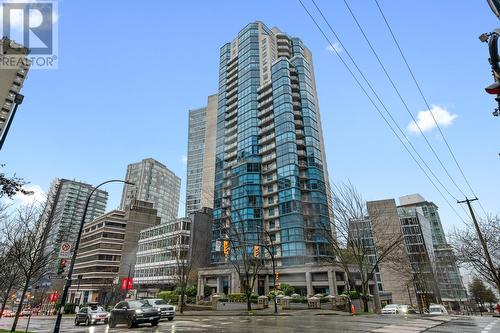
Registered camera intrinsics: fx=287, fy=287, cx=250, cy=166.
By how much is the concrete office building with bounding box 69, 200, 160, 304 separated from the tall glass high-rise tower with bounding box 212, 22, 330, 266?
31757 millimetres

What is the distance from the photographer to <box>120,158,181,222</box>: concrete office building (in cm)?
16025

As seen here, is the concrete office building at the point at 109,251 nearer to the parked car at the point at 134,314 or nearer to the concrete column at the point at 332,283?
the concrete column at the point at 332,283

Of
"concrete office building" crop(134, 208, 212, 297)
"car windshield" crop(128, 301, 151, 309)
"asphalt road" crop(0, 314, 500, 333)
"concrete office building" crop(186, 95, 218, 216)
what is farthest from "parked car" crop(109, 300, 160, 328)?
"concrete office building" crop(186, 95, 218, 216)

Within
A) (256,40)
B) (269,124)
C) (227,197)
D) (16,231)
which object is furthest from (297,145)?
(16,231)

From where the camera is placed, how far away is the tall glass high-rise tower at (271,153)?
65188mm

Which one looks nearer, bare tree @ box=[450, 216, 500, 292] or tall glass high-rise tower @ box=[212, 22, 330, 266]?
bare tree @ box=[450, 216, 500, 292]

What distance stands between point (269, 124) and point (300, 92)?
1259 centimetres

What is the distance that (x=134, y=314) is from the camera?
1648cm

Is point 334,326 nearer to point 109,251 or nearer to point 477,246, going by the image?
point 477,246

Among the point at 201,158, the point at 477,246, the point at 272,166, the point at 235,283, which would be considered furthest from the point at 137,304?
the point at 201,158

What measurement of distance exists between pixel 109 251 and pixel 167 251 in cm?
3208

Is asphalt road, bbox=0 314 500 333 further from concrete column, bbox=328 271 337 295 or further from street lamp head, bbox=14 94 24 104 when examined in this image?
concrete column, bbox=328 271 337 295

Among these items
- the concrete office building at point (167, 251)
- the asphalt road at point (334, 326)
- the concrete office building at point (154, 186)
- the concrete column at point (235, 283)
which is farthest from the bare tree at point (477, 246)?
the concrete office building at point (154, 186)

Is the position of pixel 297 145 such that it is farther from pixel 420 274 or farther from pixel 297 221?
pixel 420 274
